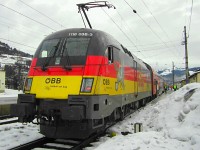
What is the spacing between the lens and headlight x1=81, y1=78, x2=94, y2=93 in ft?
25.5

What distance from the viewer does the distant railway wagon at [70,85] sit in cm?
777

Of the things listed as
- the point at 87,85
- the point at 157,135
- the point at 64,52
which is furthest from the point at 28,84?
the point at 157,135

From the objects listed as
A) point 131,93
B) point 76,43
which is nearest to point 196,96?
point 131,93

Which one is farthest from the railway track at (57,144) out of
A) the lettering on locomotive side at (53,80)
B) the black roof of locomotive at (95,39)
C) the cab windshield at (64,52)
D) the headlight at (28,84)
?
the black roof of locomotive at (95,39)

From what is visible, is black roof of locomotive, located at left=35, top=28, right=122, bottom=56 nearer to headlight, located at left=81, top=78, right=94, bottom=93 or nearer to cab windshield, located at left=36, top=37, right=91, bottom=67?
cab windshield, located at left=36, top=37, right=91, bottom=67

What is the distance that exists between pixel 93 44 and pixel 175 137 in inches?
135

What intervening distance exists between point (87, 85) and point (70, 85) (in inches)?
18.8

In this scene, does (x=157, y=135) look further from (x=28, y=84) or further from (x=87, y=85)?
(x=28, y=84)

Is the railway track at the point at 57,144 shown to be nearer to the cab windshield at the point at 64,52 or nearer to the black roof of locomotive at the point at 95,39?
the cab windshield at the point at 64,52

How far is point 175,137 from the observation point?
7273 millimetres

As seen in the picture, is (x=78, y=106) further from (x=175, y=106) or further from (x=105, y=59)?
(x=175, y=106)

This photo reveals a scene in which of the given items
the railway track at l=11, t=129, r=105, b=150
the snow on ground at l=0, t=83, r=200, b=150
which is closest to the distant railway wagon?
the railway track at l=11, t=129, r=105, b=150

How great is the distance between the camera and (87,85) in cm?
783

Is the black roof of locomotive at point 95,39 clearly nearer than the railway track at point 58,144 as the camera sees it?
No
